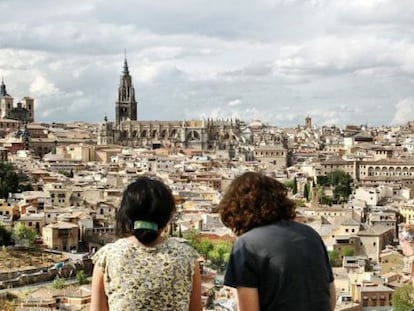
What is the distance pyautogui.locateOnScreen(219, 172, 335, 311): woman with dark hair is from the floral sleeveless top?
211 mm

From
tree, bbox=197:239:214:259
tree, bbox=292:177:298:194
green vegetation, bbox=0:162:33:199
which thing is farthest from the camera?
tree, bbox=292:177:298:194

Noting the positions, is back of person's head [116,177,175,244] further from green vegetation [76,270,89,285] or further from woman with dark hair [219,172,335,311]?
green vegetation [76,270,89,285]

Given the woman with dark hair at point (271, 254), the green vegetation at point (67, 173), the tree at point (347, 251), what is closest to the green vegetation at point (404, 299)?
the tree at point (347, 251)

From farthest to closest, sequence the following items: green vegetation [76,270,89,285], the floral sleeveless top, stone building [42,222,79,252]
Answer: stone building [42,222,79,252] < green vegetation [76,270,89,285] < the floral sleeveless top

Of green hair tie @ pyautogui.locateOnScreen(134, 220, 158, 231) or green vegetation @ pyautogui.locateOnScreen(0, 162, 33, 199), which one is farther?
green vegetation @ pyautogui.locateOnScreen(0, 162, 33, 199)

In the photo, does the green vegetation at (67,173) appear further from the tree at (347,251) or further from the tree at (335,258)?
the tree at (335,258)

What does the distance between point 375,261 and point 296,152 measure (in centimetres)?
3950

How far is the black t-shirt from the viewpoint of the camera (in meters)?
2.71

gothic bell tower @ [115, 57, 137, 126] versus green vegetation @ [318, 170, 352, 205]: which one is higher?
gothic bell tower @ [115, 57, 137, 126]

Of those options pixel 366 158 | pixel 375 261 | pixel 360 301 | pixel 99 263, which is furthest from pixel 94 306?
pixel 366 158

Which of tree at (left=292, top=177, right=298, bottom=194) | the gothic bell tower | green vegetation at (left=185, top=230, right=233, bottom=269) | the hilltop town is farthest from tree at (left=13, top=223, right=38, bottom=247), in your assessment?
the gothic bell tower

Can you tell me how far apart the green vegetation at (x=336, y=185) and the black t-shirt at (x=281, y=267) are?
34337 millimetres

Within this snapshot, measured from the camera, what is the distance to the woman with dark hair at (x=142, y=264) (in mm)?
2824

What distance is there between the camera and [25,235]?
25.0m
